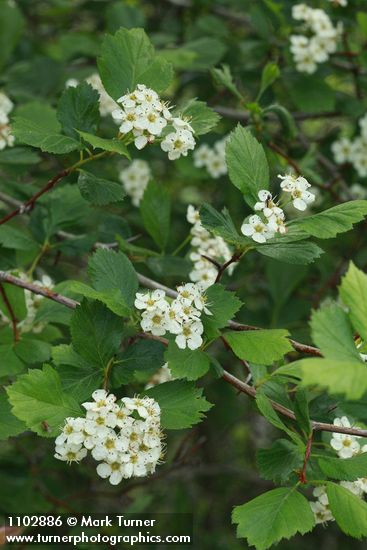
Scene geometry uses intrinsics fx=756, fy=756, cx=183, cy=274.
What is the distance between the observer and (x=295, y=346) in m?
1.59

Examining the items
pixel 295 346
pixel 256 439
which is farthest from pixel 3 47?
pixel 256 439

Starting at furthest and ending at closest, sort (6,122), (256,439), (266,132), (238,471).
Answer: (256,439) < (238,471) < (266,132) < (6,122)

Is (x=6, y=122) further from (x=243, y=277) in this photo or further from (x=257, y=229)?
(x=243, y=277)

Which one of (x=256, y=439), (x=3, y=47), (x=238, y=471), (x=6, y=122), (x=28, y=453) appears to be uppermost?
(x=6, y=122)

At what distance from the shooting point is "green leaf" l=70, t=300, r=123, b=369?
1.56m

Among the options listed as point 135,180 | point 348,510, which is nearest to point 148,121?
point 348,510

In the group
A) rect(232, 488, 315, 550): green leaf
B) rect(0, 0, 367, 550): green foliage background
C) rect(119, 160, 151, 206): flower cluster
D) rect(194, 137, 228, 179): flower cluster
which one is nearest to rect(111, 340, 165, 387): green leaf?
rect(0, 0, 367, 550): green foliage background

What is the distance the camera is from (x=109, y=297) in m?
1.53

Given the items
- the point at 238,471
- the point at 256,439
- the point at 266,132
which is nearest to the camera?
the point at 266,132

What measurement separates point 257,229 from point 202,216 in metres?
0.12

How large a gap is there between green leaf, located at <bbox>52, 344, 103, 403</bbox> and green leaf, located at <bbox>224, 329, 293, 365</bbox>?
0.30 metres

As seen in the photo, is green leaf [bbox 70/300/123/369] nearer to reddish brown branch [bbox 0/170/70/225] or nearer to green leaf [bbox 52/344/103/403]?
green leaf [bbox 52/344/103/403]

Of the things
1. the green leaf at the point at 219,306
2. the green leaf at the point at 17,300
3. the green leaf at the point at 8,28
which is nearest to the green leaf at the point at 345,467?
the green leaf at the point at 219,306

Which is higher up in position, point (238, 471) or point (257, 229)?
point (257, 229)
